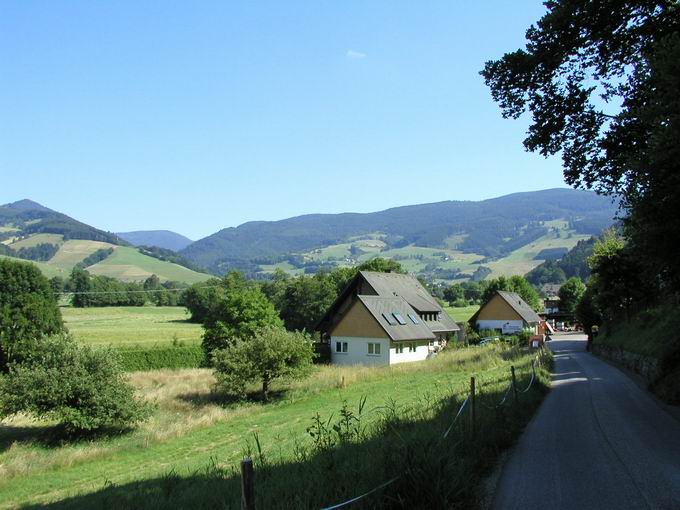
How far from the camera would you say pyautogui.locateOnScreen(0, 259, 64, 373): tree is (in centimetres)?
4566

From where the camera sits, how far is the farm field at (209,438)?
369 inches

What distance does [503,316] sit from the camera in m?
85.8

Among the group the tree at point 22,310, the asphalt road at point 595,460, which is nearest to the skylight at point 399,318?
the tree at point 22,310

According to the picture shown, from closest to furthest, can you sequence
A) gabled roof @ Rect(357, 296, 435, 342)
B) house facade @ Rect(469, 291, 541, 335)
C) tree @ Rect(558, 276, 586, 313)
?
gabled roof @ Rect(357, 296, 435, 342), house facade @ Rect(469, 291, 541, 335), tree @ Rect(558, 276, 586, 313)

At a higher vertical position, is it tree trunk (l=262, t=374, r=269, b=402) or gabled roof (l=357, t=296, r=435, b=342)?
gabled roof (l=357, t=296, r=435, b=342)

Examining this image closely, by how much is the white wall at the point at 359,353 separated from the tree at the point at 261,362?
682 inches

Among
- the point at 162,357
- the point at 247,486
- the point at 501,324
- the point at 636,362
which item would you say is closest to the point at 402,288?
the point at 501,324

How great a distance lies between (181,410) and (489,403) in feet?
72.3

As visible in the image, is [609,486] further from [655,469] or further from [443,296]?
[443,296]

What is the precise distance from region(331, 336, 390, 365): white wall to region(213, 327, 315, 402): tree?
1731 centimetres

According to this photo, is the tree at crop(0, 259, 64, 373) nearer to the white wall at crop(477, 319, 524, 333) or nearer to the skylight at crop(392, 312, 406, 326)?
the skylight at crop(392, 312, 406, 326)

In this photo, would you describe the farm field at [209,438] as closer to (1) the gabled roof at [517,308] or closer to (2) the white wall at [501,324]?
(2) the white wall at [501,324]

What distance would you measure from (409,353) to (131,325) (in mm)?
53048

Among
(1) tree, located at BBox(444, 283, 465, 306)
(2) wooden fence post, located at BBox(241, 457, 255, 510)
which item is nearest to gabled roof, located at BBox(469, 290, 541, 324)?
(1) tree, located at BBox(444, 283, 465, 306)
